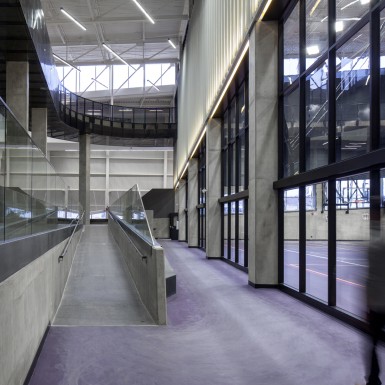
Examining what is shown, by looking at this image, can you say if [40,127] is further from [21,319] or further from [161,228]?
[21,319]

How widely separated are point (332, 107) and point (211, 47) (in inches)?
407

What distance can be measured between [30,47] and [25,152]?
10.1 meters

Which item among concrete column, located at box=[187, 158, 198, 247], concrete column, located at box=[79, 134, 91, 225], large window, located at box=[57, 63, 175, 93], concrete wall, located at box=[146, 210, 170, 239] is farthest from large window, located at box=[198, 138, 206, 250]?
large window, located at box=[57, 63, 175, 93]

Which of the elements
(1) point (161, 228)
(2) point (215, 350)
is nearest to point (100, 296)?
(2) point (215, 350)

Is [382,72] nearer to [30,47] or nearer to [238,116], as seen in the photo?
[238,116]

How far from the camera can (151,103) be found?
149ft

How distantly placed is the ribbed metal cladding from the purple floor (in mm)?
6603

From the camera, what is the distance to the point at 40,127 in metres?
21.8

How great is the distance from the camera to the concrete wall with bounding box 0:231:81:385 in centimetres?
349

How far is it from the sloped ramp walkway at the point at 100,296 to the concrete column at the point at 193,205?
8.23 metres

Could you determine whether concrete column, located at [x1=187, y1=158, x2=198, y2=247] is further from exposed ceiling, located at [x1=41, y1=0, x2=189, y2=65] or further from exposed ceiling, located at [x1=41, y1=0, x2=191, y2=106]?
exposed ceiling, located at [x1=41, y1=0, x2=189, y2=65]

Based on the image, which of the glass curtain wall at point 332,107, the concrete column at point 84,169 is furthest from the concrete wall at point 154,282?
the concrete column at point 84,169

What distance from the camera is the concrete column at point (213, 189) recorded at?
16.9 meters

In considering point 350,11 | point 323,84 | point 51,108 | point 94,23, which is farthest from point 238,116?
point 94,23
